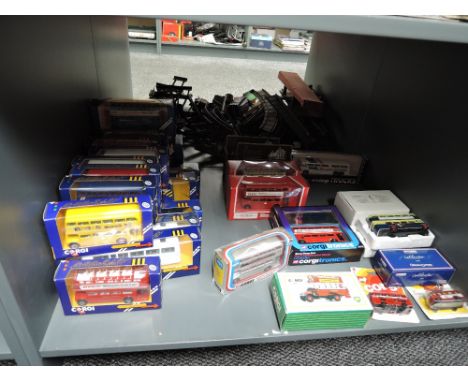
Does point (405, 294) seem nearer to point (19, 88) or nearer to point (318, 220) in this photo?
point (318, 220)

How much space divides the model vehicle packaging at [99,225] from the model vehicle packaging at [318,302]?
246 millimetres

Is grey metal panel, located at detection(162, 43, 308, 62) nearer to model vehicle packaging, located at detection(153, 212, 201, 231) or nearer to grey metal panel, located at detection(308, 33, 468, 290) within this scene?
grey metal panel, located at detection(308, 33, 468, 290)

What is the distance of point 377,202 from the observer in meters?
0.77

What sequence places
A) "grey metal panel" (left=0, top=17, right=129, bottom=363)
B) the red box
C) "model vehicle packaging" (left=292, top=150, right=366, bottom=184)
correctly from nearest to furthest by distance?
"grey metal panel" (left=0, top=17, right=129, bottom=363), "model vehicle packaging" (left=292, top=150, right=366, bottom=184), the red box

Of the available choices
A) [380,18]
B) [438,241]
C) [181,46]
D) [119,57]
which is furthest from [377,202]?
[181,46]

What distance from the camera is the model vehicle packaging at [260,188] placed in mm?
745

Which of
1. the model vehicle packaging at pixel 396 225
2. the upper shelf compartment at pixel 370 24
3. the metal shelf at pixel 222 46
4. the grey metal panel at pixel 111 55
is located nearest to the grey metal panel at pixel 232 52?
the metal shelf at pixel 222 46

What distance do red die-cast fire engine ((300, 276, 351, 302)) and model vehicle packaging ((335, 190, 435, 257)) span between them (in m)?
0.14

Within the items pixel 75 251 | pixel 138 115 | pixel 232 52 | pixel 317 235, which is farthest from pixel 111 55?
pixel 232 52

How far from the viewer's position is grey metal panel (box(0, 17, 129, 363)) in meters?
0.41

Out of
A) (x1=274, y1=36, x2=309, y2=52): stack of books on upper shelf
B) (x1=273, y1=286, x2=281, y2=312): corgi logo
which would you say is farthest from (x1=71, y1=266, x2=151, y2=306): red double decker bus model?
(x1=274, y1=36, x2=309, y2=52): stack of books on upper shelf

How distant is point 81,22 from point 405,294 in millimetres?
853

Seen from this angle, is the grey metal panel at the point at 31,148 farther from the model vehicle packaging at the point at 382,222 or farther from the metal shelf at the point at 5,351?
the model vehicle packaging at the point at 382,222
